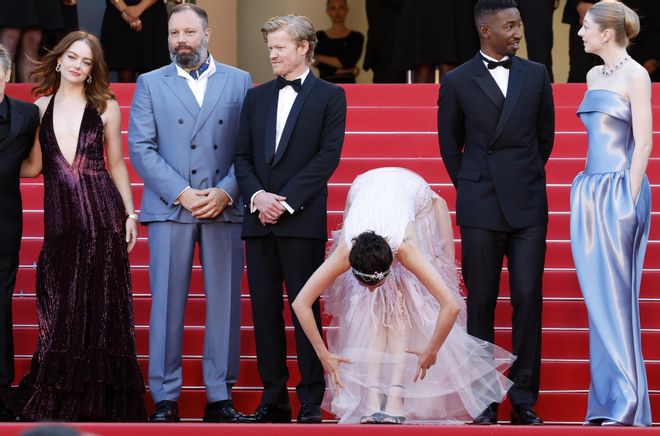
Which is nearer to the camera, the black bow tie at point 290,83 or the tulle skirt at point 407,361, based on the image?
the tulle skirt at point 407,361

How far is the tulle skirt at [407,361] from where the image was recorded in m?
6.61

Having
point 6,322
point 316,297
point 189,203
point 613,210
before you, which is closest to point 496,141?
point 613,210

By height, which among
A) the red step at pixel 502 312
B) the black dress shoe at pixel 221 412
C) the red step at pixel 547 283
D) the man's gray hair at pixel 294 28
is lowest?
the black dress shoe at pixel 221 412

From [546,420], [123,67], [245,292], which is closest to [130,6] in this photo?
[123,67]

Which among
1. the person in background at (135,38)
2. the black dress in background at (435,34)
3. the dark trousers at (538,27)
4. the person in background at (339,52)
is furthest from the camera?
the person in background at (339,52)

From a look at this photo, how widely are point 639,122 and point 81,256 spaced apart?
260 cm

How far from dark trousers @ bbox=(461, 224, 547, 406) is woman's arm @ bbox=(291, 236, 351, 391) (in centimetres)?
73

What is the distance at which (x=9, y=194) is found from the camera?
7.09 m

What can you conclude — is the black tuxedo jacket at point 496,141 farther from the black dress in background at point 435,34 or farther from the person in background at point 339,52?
the person in background at point 339,52

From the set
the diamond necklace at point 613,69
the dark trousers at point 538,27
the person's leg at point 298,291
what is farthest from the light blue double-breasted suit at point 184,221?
the dark trousers at point 538,27

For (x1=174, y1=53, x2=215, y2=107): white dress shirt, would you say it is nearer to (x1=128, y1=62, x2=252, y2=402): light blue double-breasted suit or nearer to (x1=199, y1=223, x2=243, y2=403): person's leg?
(x1=128, y1=62, x2=252, y2=402): light blue double-breasted suit

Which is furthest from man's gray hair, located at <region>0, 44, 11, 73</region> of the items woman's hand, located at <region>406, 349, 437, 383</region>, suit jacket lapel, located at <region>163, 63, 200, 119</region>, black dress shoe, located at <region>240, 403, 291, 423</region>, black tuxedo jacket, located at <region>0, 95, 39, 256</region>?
woman's hand, located at <region>406, 349, 437, 383</region>

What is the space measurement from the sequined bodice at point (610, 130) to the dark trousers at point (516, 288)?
43cm

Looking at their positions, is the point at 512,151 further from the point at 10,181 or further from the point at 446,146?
the point at 10,181
